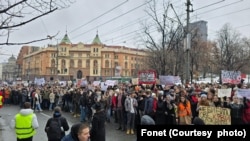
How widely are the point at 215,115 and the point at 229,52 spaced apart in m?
50.1

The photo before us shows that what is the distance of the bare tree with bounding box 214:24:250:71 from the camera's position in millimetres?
58578

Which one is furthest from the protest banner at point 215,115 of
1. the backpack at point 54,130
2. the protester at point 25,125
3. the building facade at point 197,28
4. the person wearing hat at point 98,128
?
the building facade at point 197,28

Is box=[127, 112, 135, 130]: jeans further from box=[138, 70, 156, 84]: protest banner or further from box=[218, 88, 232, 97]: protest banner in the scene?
box=[138, 70, 156, 84]: protest banner

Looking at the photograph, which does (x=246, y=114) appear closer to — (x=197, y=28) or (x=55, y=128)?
(x=55, y=128)

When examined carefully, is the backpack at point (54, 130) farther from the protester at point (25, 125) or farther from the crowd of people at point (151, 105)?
the protester at point (25, 125)

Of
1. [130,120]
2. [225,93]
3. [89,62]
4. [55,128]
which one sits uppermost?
[89,62]

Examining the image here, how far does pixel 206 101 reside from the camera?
11648 millimetres

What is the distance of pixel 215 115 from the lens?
452 inches

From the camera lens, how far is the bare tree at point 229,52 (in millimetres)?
58578

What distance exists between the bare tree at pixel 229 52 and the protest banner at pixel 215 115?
4692cm

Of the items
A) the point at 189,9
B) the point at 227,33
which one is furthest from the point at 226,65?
the point at 189,9

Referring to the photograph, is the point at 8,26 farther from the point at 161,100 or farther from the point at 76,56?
the point at 76,56

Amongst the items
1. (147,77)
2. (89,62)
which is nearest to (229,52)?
(147,77)

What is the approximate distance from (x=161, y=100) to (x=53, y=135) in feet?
18.7
